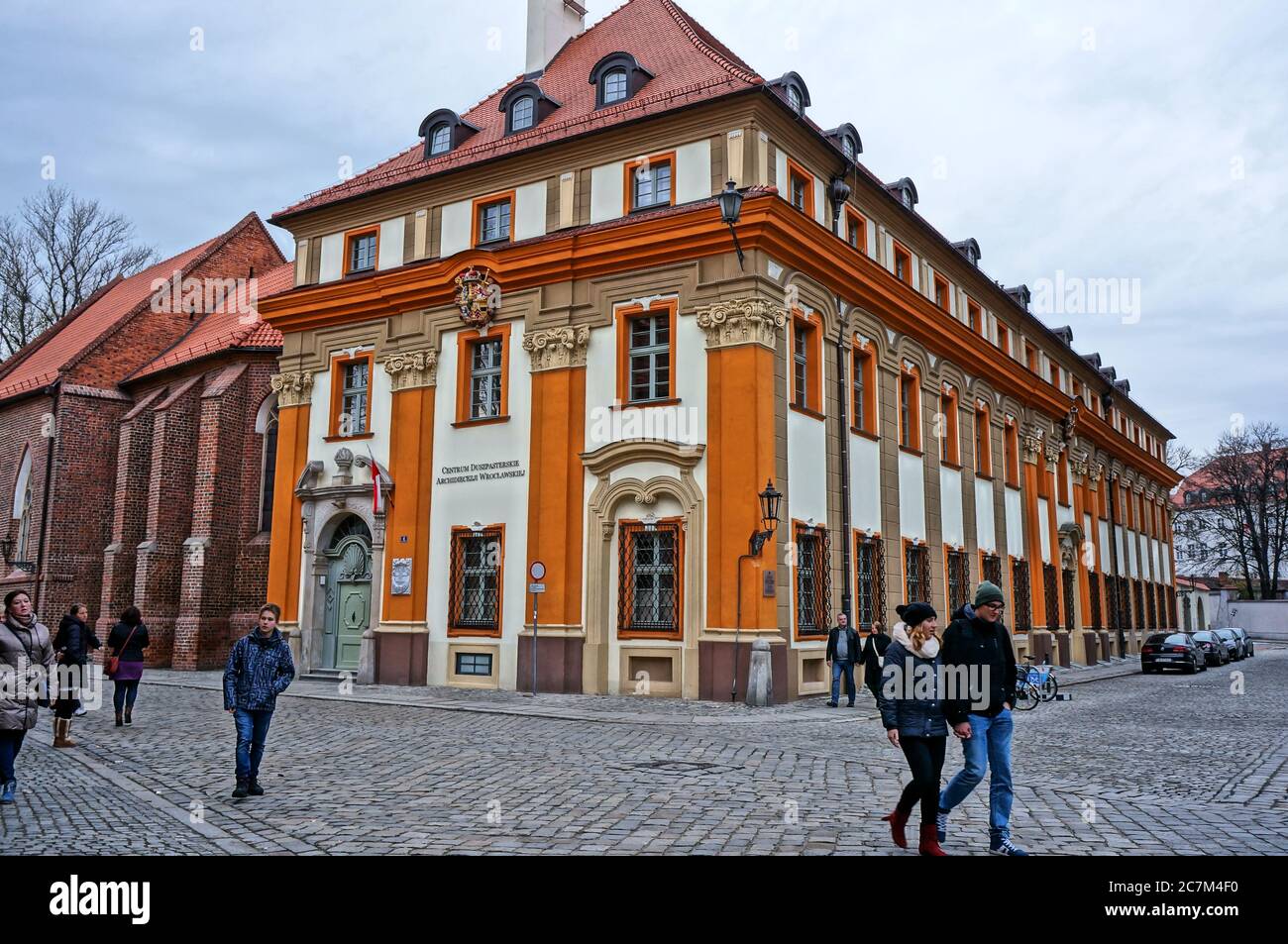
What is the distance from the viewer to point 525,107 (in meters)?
24.2

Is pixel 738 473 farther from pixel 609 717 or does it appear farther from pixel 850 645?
pixel 609 717

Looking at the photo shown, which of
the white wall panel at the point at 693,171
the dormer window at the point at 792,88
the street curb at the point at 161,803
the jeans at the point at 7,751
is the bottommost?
the street curb at the point at 161,803

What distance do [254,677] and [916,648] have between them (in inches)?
230

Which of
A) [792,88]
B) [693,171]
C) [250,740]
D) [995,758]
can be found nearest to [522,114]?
[693,171]

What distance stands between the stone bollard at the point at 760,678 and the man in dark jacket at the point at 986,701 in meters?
11.0

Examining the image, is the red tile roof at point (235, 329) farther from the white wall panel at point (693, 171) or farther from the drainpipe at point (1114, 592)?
the drainpipe at point (1114, 592)

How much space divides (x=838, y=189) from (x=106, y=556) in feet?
72.4

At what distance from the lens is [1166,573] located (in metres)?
54.4

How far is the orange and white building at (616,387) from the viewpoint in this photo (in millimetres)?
19719

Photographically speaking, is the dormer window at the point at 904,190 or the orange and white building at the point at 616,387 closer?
the orange and white building at the point at 616,387

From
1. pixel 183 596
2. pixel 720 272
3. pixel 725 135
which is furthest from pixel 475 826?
pixel 183 596

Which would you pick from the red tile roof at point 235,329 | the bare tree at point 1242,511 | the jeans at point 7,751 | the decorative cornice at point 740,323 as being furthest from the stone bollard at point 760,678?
the bare tree at point 1242,511

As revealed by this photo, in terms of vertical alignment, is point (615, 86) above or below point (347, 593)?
above

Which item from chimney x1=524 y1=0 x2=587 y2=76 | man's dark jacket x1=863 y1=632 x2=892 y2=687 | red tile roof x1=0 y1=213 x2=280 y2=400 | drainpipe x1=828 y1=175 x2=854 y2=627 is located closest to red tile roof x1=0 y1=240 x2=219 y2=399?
red tile roof x1=0 y1=213 x2=280 y2=400
